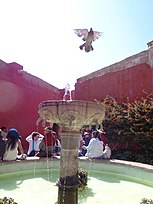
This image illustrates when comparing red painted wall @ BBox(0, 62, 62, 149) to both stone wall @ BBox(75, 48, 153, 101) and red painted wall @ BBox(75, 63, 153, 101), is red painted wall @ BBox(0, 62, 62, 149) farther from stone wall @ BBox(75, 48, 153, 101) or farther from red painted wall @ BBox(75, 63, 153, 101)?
stone wall @ BBox(75, 48, 153, 101)

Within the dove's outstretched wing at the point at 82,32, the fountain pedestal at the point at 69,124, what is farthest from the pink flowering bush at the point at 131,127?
the fountain pedestal at the point at 69,124

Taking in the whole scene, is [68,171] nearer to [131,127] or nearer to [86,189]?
[86,189]

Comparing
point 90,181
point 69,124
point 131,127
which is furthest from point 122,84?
point 69,124

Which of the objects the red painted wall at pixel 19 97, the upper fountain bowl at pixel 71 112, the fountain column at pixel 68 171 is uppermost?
the red painted wall at pixel 19 97

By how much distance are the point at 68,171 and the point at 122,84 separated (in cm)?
757

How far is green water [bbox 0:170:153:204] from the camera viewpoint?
275cm

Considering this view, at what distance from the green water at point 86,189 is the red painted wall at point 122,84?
217 inches

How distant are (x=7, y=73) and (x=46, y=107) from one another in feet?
22.8

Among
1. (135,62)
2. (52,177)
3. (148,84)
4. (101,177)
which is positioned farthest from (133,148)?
(52,177)

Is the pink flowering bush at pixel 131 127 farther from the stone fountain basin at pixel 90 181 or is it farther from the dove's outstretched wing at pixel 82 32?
the dove's outstretched wing at pixel 82 32

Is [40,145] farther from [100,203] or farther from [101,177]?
[100,203]

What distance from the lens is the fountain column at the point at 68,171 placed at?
8.07 ft

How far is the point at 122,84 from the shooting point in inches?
376

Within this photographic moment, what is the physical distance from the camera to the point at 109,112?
816 centimetres
